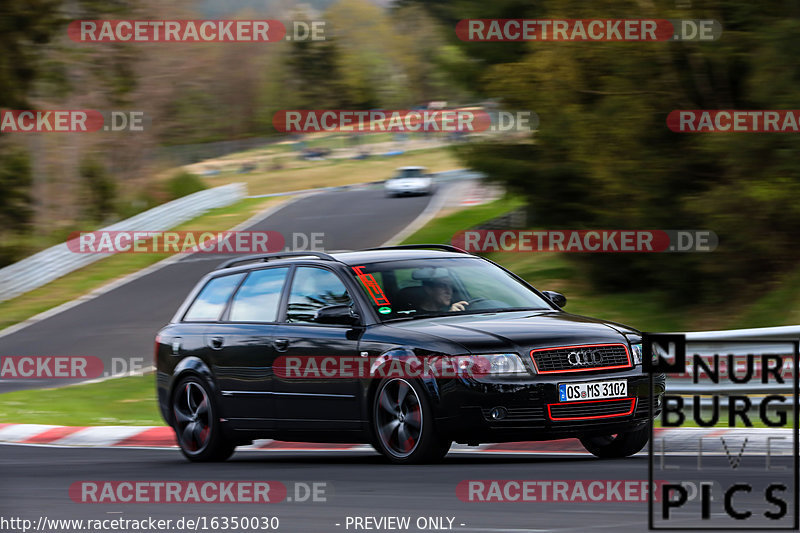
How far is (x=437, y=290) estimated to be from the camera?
949cm

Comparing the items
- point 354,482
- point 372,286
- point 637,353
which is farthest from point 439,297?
point 354,482

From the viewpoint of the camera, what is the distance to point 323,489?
7.90 m

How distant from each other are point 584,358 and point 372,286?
1.72 metres

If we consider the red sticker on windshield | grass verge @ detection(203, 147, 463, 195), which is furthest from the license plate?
grass verge @ detection(203, 147, 463, 195)

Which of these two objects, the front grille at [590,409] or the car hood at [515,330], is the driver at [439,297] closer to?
A: the car hood at [515,330]

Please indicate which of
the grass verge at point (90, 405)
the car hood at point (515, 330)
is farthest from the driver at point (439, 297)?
the grass verge at point (90, 405)

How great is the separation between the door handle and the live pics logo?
8.54 ft

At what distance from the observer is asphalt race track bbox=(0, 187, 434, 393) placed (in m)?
22.1

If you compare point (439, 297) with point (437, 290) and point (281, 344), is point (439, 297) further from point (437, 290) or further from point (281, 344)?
point (281, 344)

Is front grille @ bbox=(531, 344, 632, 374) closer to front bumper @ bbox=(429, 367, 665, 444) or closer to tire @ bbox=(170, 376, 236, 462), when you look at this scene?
front bumper @ bbox=(429, 367, 665, 444)

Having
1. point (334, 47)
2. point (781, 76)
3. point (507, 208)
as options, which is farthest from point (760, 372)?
point (334, 47)

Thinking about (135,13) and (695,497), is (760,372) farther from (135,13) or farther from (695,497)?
(135,13)

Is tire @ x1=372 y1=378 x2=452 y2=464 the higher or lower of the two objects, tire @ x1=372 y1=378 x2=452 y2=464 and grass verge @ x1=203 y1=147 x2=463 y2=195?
the lower

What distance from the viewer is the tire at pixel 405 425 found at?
8422mm
